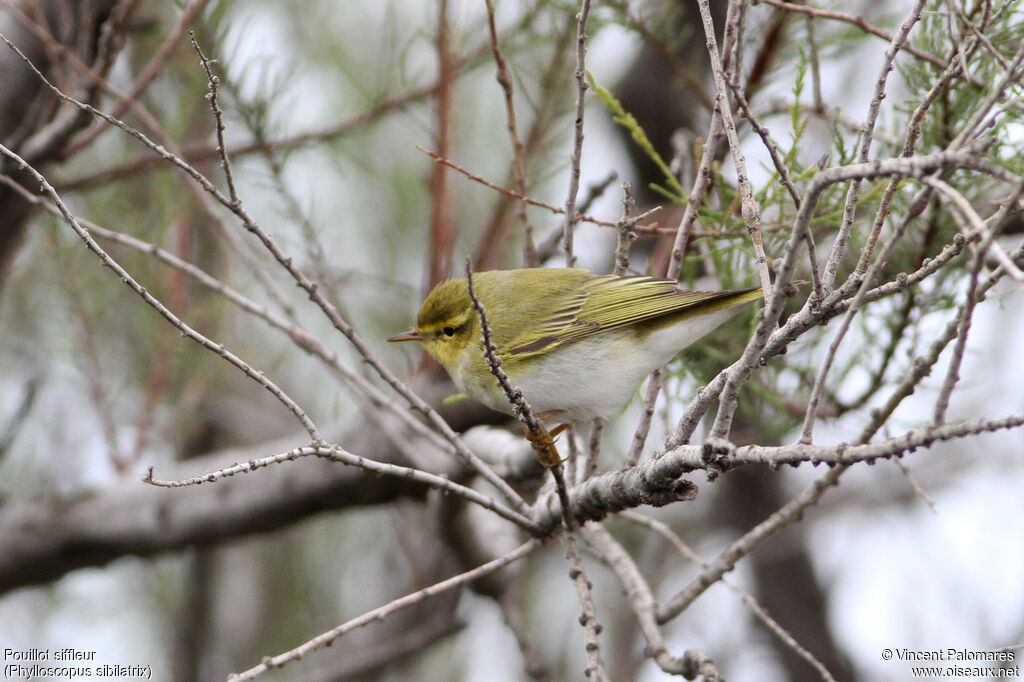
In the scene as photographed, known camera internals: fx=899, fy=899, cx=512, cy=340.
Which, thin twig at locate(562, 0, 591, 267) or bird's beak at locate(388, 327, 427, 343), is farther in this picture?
bird's beak at locate(388, 327, 427, 343)

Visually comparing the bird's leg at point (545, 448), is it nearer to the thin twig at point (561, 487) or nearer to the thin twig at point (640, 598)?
the thin twig at point (561, 487)

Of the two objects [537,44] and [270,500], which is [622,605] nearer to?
[270,500]

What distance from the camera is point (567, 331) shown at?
347 cm

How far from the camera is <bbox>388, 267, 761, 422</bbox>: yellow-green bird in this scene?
3115 mm

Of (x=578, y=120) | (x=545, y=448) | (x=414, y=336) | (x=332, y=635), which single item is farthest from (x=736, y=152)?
(x=414, y=336)

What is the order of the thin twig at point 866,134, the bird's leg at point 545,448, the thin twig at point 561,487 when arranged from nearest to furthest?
the thin twig at point 866,134
the thin twig at point 561,487
the bird's leg at point 545,448

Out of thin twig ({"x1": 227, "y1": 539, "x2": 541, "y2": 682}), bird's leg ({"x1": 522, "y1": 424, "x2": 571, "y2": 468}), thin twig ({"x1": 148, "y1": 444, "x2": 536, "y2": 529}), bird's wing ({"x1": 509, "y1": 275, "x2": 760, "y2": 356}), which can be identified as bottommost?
thin twig ({"x1": 227, "y1": 539, "x2": 541, "y2": 682})

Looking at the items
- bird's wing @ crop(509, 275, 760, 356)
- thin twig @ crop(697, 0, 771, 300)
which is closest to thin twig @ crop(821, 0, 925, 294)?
thin twig @ crop(697, 0, 771, 300)

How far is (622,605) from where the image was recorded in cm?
557

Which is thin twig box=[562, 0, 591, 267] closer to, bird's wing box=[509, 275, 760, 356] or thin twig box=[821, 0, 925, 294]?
bird's wing box=[509, 275, 760, 356]

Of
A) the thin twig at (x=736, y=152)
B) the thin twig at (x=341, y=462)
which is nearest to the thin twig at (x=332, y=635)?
the thin twig at (x=341, y=462)

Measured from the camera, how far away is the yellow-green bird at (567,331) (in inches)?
123

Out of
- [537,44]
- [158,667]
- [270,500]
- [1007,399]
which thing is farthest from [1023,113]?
[158,667]

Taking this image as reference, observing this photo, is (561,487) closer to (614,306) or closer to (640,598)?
(640,598)
